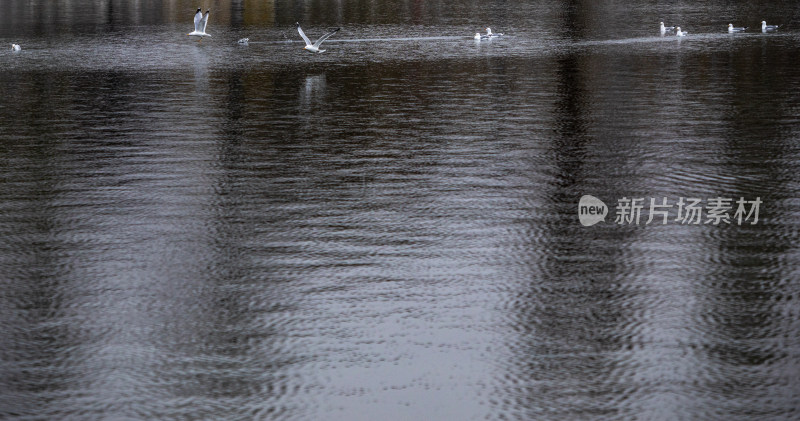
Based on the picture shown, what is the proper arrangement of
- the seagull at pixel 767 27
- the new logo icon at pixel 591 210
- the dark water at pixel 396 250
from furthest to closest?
the seagull at pixel 767 27, the new logo icon at pixel 591 210, the dark water at pixel 396 250

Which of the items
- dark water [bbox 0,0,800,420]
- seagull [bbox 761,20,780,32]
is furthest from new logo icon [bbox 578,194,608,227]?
seagull [bbox 761,20,780,32]

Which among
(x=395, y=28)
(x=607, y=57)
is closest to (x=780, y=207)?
(x=607, y=57)

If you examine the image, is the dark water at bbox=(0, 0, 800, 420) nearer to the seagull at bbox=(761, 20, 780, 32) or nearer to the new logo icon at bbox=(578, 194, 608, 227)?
the new logo icon at bbox=(578, 194, 608, 227)

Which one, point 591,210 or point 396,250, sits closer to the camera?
point 396,250

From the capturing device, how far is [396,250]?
17.7 metres

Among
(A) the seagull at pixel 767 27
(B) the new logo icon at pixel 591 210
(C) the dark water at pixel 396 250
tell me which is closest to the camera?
(C) the dark water at pixel 396 250

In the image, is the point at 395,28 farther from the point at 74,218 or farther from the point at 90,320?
the point at 90,320

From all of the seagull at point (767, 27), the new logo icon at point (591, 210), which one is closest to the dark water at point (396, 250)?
the new logo icon at point (591, 210)

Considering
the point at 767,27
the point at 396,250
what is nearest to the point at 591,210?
the point at 396,250

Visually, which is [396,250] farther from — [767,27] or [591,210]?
[767,27]

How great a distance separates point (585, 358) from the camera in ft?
43.8

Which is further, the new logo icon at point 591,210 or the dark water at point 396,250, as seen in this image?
the new logo icon at point 591,210

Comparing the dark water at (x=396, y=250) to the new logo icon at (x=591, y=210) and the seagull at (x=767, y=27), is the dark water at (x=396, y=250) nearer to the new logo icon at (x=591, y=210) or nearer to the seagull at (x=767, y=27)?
the new logo icon at (x=591, y=210)

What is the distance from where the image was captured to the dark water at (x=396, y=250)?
12.7 meters
